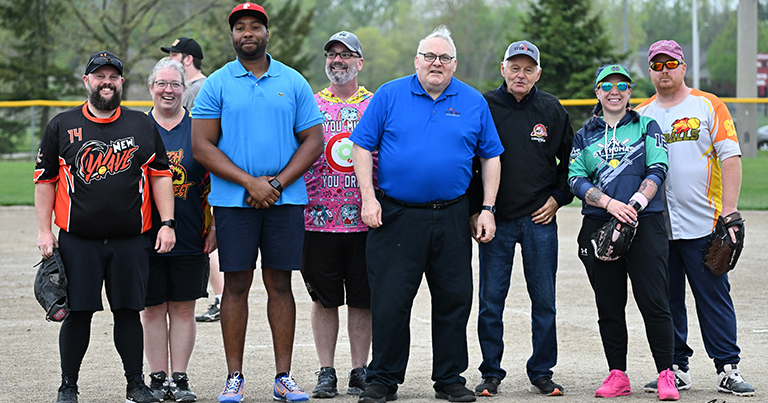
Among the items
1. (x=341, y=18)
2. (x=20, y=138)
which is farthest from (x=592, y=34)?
(x=341, y=18)

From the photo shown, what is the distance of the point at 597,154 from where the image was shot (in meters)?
4.93

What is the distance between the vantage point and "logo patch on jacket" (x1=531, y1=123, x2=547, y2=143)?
200 inches

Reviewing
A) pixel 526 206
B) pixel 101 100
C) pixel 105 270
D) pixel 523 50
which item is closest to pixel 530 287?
pixel 526 206

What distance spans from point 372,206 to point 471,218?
2.27 feet

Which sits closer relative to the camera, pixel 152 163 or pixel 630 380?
pixel 152 163

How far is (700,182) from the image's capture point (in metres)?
5.05

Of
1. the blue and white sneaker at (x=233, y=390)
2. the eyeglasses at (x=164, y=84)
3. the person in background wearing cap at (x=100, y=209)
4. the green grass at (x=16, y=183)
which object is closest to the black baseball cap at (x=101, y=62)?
the person in background wearing cap at (x=100, y=209)

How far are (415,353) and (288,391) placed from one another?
155cm

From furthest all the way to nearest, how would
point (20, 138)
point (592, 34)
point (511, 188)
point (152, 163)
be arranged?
point (592, 34), point (20, 138), point (511, 188), point (152, 163)

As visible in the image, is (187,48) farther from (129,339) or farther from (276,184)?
(129,339)

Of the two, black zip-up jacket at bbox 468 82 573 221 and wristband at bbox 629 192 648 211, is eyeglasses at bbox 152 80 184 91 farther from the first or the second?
wristband at bbox 629 192 648 211

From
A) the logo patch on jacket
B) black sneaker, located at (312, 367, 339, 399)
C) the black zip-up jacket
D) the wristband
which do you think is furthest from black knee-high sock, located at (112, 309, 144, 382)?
the wristband

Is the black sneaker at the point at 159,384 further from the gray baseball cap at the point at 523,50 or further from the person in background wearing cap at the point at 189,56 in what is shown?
the person in background wearing cap at the point at 189,56

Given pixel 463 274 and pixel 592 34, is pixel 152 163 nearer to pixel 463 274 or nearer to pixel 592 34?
pixel 463 274
